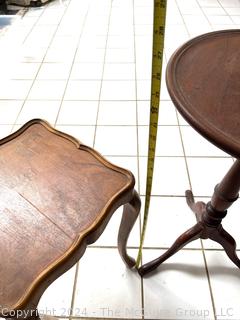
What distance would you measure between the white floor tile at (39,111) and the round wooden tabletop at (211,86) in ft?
3.79

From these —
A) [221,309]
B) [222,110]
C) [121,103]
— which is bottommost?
[221,309]

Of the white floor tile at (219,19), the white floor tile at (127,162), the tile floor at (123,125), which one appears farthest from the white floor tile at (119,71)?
the white floor tile at (219,19)

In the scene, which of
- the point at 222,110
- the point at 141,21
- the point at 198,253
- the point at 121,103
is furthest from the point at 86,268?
the point at 141,21

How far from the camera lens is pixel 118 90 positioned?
190 centimetres

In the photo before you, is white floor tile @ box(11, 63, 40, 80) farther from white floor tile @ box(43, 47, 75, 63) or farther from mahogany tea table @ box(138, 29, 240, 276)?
mahogany tea table @ box(138, 29, 240, 276)

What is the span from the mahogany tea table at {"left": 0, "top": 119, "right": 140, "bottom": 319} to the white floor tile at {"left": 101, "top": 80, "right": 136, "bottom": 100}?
1.05 meters

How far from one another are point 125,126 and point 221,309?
102 cm

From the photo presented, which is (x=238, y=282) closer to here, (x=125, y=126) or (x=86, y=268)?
(x=86, y=268)

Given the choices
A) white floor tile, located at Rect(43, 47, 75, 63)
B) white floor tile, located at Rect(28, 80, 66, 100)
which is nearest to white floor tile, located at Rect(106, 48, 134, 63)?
white floor tile, located at Rect(43, 47, 75, 63)

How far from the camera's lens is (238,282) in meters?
1.02

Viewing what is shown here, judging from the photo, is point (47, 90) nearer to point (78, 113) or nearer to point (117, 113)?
point (78, 113)

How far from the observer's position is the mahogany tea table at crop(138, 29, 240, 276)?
50 centimetres

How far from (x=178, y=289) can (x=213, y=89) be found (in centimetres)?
73

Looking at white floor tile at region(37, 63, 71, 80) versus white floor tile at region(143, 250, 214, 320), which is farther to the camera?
white floor tile at region(37, 63, 71, 80)
